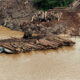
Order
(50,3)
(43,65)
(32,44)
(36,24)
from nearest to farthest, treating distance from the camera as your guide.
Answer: (43,65) < (32,44) < (36,24) < (50,3)

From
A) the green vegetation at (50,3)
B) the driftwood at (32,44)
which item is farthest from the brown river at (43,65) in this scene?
the green vegetation at (50,3)

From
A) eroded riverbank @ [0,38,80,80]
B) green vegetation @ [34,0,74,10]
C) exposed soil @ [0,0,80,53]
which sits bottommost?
eroded riverbank @ [0,38,80,80]

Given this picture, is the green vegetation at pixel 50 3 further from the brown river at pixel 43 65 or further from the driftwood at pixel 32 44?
the brown river at pixel 43 65

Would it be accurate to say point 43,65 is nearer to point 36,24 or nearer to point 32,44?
point 32,44

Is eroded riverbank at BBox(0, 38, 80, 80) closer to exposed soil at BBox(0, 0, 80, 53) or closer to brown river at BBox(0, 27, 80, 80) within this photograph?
brown river at BBox(0, 27, 80, 80)

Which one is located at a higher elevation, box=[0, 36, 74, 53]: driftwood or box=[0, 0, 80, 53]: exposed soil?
box=[0, 0, 80, 53]: exposed soil

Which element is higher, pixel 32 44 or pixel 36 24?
pixel 36 24

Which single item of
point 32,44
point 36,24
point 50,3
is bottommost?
point 32,44

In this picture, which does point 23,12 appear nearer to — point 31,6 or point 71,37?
point 31,6

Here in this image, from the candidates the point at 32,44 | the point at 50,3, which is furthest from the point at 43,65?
the point at 50,3

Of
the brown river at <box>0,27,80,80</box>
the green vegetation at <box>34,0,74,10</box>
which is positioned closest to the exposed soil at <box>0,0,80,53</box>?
the brown river at <box>0,27,80,80</box>
